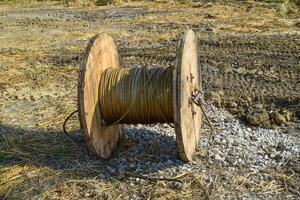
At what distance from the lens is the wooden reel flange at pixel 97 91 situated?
4379mm

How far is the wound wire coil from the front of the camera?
4840mm

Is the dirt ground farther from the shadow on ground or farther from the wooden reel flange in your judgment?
the wooden reel flange

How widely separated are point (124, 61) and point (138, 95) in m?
4.34

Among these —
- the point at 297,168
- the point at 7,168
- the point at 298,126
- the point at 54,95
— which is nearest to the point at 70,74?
the point at 54,95

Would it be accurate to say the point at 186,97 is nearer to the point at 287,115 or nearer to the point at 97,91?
the point at 97,91

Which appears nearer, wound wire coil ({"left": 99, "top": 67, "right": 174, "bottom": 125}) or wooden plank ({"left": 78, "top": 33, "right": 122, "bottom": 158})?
wooden plank ({"left": 78, "top": 33, "right": 122, "bottom": 158})

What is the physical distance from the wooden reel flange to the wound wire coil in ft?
0.35

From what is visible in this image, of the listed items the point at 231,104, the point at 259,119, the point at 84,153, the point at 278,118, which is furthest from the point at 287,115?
the point at 84,153

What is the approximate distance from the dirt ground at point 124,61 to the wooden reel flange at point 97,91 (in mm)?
369

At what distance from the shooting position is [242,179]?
15.6 feet

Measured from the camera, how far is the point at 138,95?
4898mm

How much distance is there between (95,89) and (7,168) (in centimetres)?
130

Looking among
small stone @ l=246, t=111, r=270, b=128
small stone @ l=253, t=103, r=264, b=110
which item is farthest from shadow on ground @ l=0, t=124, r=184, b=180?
small stone @ l=253, t=103, r=264, b=110

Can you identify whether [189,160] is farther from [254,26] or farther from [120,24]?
[120,24]
